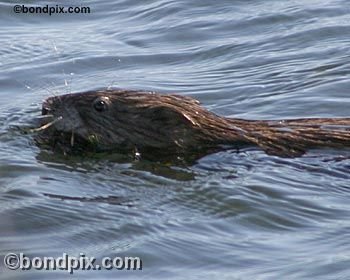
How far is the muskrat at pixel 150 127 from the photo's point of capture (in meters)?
9.23

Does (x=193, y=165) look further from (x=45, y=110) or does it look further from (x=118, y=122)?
A: (x=45, y=110)

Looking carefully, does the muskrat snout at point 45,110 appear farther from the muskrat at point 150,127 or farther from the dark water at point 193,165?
the dark water at point 193,165

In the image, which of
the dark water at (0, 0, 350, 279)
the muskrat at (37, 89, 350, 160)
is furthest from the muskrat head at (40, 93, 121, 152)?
the dark water at (0, 0, 350, 279)

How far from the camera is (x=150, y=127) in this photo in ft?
30.5

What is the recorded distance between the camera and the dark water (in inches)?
299

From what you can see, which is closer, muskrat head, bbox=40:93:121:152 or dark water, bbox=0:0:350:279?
dark water, bbox=0:0:350:279

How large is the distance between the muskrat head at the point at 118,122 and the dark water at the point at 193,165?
0.16 meters

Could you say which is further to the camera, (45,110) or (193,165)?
(45,110)

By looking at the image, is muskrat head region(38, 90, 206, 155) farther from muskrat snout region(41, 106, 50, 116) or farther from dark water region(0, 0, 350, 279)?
dark water region(0, 0, 350, 279)

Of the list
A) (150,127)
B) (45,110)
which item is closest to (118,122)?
(150,127)

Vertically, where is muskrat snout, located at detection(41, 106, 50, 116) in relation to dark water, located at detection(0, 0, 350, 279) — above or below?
above

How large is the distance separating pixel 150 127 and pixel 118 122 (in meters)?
0.20

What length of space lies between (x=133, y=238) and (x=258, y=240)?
0.64 metres

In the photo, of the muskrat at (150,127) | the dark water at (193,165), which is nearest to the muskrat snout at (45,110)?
the muskrat at (150,127)
